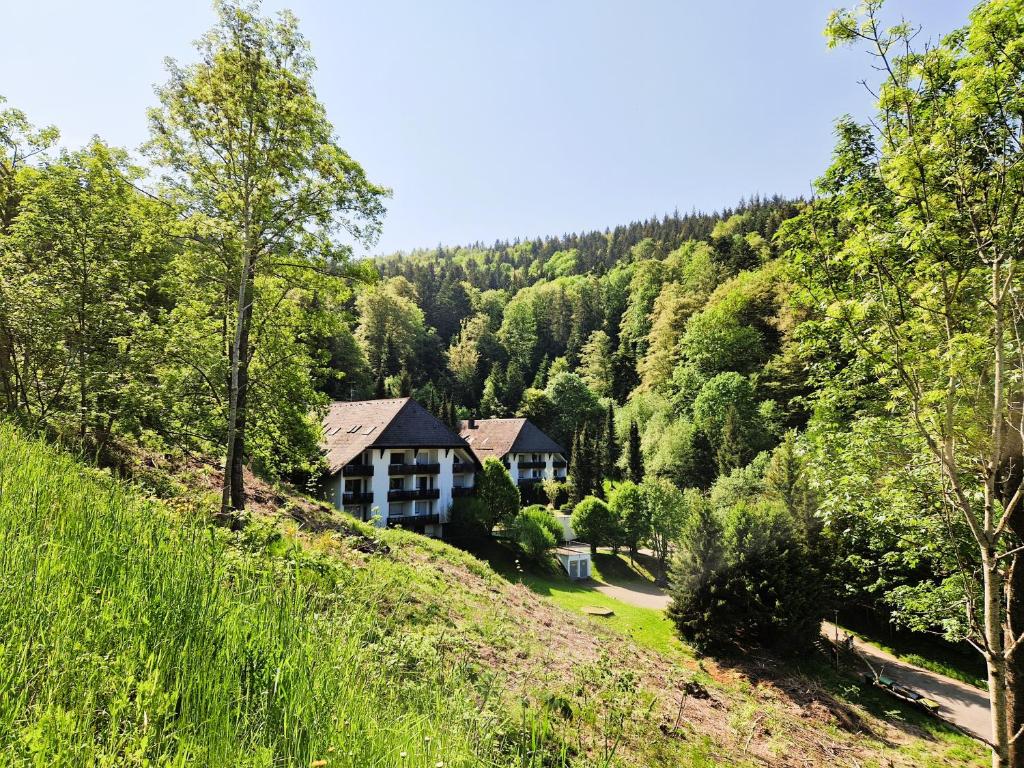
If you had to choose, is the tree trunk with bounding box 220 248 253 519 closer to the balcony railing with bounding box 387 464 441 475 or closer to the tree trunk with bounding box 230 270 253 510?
the tree trunk with bounding box 230 270 253 510

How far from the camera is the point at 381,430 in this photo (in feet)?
91.4

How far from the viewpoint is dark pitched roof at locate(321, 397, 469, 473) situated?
2745cm

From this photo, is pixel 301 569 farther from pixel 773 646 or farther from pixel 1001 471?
pixel 773 646

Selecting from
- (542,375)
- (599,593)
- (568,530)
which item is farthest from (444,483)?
(542,375)

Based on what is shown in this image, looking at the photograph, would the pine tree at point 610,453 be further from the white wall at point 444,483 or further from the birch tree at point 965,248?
the birch tree at point 965,248

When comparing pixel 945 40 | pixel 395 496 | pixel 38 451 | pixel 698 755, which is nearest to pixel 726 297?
pixel 395 496

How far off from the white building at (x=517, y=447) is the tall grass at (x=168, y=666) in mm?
37516

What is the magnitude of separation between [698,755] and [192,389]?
32.2ft

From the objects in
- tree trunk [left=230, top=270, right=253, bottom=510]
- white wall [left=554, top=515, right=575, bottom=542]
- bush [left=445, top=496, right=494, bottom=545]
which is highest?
tree trunk [left=230, top=270, right=253, bottom=510]

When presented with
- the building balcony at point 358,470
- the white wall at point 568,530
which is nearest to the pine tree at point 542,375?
the white wall at point 568,530

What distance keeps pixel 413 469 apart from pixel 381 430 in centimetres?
288

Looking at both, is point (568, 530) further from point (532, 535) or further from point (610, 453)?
point (610, 453)

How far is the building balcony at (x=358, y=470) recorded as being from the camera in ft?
87.1

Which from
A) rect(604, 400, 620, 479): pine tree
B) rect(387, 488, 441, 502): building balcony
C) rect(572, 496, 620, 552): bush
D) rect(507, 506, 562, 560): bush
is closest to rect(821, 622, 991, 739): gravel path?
rect(507, 506, 562, 560): bush
